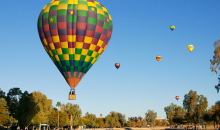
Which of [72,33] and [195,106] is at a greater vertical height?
[72,33]

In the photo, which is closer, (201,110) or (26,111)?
(26,111)

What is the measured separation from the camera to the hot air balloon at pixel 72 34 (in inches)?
1275

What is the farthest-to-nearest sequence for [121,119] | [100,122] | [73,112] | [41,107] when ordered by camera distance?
[121,119], [100,122], [73,112], [41,107]

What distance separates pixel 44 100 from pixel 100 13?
137ft

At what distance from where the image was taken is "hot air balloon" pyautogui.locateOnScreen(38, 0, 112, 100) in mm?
32375

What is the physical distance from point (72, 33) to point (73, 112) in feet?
219

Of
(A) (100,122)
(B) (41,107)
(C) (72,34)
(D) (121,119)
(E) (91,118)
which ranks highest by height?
(C) (72,34)

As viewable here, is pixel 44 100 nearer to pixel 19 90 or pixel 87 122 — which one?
pixel 19 90

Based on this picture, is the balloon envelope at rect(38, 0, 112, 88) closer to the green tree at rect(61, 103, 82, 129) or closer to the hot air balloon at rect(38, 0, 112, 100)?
the hot air balloon at rect(38, 0, 112, 100)

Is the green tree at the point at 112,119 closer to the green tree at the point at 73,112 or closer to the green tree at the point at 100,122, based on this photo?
the green tree at the point at 100,122

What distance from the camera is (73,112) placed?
312 feet

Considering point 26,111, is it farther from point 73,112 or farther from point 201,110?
point 201,110

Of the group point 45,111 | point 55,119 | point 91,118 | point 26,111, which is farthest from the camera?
point 91,118

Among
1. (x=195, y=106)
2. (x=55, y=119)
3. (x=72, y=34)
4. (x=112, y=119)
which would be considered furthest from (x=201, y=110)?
(x=112, y=119)
